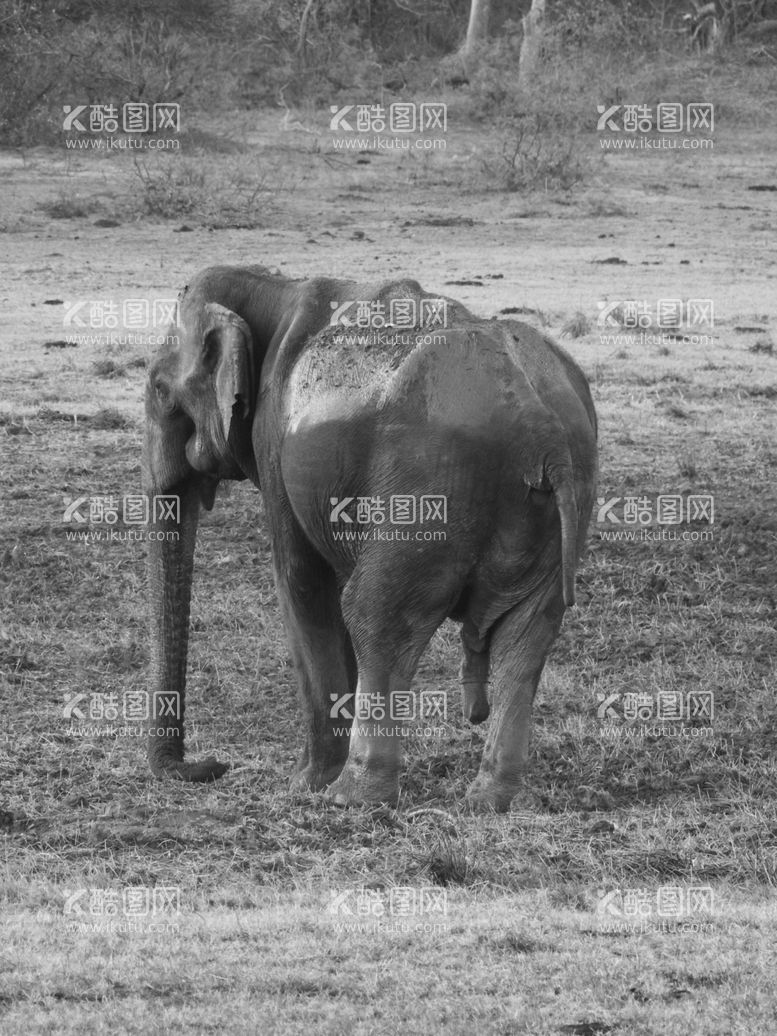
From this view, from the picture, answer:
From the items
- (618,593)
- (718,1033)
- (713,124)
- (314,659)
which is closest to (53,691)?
(314,659)

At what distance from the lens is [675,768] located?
7727 millimetres

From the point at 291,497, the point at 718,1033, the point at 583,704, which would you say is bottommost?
the point at 718,1033

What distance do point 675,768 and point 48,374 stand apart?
859 cm

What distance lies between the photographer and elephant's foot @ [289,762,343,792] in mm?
7344

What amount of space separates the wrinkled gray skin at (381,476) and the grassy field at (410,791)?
17.1 inches

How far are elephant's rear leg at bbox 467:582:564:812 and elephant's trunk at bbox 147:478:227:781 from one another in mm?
1277

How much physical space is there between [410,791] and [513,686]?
32.8 inches

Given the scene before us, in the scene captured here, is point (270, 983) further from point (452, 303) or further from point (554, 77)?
point (554, 77)

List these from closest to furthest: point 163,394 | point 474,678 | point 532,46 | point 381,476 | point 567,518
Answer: point 567,518 < point 381,476 < point 474,678 < point 163,394 < point 532,46

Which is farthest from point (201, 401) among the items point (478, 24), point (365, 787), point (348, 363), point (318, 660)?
point (478, 24)

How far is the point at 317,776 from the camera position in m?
7.38

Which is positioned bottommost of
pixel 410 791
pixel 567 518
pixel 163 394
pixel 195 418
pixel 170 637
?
pixel 410 791

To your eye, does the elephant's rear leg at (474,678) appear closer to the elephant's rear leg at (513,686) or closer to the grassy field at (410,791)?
the elephant's rear leg at (513,686)

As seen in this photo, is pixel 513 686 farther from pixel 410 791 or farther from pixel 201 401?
pixel 201 401
